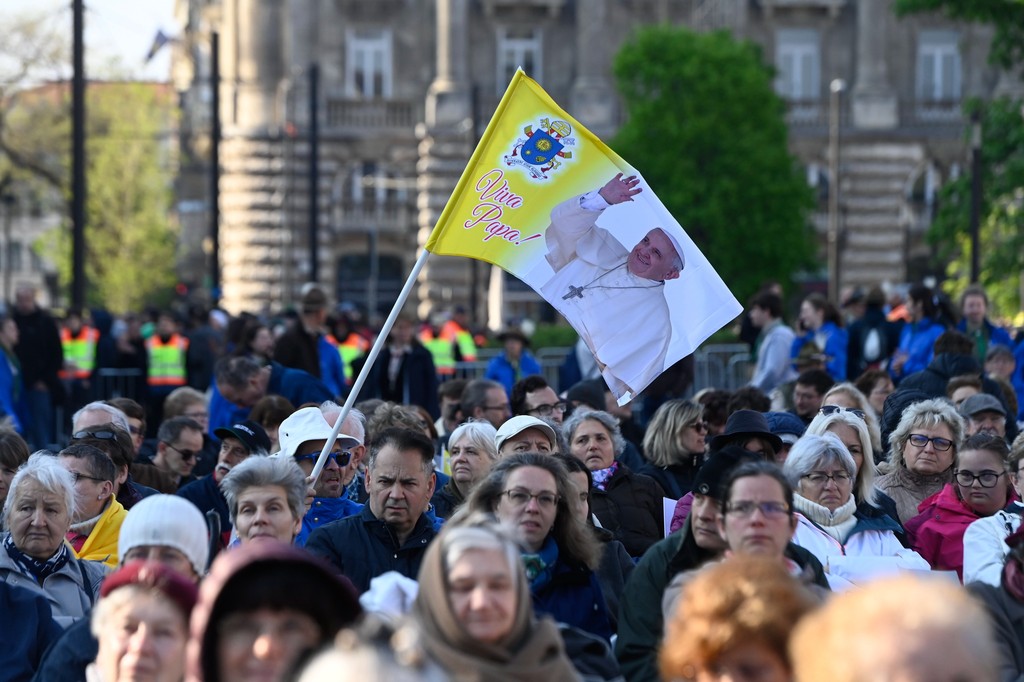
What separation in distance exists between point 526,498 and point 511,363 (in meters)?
12.5

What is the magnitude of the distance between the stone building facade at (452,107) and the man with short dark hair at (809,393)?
3879 centimetres

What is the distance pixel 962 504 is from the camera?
9.60 meters

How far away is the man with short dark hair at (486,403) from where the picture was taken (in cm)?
1360

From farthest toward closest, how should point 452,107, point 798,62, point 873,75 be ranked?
point 798,62, point 873,75, point 452,107

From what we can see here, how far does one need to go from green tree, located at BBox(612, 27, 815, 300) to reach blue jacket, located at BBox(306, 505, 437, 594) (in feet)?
128

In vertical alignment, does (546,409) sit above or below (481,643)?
below

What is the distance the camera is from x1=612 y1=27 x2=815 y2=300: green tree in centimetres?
4775

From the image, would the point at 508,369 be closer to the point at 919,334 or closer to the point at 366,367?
the point at 919,334

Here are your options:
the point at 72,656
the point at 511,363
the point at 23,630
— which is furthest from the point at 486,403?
the point at 72,656

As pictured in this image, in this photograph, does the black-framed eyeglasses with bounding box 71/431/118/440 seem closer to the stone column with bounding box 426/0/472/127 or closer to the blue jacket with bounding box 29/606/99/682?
the blue jacket with bounding box 29/606/99/682

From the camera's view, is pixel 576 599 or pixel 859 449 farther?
pixel 859 449

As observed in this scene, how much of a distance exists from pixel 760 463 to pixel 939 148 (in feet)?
166

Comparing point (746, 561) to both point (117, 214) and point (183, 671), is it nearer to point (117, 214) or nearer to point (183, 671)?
point (183, 671)

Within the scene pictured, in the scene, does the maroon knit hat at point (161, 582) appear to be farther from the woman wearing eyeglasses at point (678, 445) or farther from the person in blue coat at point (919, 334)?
the person in blue coat at point (919, 334)
